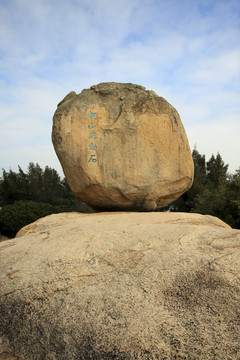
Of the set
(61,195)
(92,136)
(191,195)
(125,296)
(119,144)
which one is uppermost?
(92,136)

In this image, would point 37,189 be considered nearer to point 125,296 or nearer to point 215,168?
point 215,168

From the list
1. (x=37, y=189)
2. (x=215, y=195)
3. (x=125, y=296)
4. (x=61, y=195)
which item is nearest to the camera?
(x=125, y=296)

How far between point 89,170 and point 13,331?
9.27 feet

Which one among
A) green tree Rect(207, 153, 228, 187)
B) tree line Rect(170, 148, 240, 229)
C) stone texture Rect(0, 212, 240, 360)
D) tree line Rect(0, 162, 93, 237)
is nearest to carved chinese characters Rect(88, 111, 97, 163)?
stone texture Rect(0, 212, 240, 360)

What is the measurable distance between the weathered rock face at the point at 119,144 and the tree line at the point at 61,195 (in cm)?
655

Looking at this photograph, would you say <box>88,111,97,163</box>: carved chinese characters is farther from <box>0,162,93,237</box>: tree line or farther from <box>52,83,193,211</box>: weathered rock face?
<box>0,162,93,237</box>: tree line

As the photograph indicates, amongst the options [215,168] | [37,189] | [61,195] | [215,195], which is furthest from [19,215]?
[215,168]

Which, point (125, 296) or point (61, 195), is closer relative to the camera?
point (125, 296)

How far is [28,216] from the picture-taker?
39.0ft

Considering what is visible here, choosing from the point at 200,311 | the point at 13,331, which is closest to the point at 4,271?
the point at 13,331

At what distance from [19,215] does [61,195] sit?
23.3ft

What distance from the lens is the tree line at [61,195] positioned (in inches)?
468

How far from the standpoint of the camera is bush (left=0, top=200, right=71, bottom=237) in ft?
39.1

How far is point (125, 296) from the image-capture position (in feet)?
7.75
